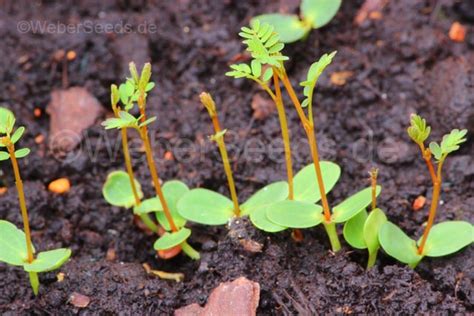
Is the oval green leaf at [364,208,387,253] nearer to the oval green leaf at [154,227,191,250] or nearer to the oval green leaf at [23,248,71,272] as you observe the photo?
the oval green leaf at [154,227,191,250]

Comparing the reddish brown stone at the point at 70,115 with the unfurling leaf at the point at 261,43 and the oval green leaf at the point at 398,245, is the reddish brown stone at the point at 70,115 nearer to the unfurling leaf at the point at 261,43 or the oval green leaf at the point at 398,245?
the unfurling leaf at the point at 261,43

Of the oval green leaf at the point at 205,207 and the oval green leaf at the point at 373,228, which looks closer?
the oval green leaf at the point at 373,228

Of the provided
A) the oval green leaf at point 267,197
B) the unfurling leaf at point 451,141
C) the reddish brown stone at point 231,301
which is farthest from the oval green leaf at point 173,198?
the unfurling leaf at point 451,141

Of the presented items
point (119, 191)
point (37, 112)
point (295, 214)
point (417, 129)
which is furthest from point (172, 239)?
point (37, 112)

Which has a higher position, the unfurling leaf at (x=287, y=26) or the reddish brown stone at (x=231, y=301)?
the unfurling leaf at (x=287, y=26)

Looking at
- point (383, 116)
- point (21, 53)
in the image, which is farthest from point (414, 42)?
point (21, 53)

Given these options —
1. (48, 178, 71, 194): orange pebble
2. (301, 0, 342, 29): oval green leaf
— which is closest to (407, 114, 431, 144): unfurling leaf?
(301, 0, 342, 29): oval green leaf

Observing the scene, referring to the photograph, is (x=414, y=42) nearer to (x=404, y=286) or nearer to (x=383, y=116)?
(x=383, y=116)
